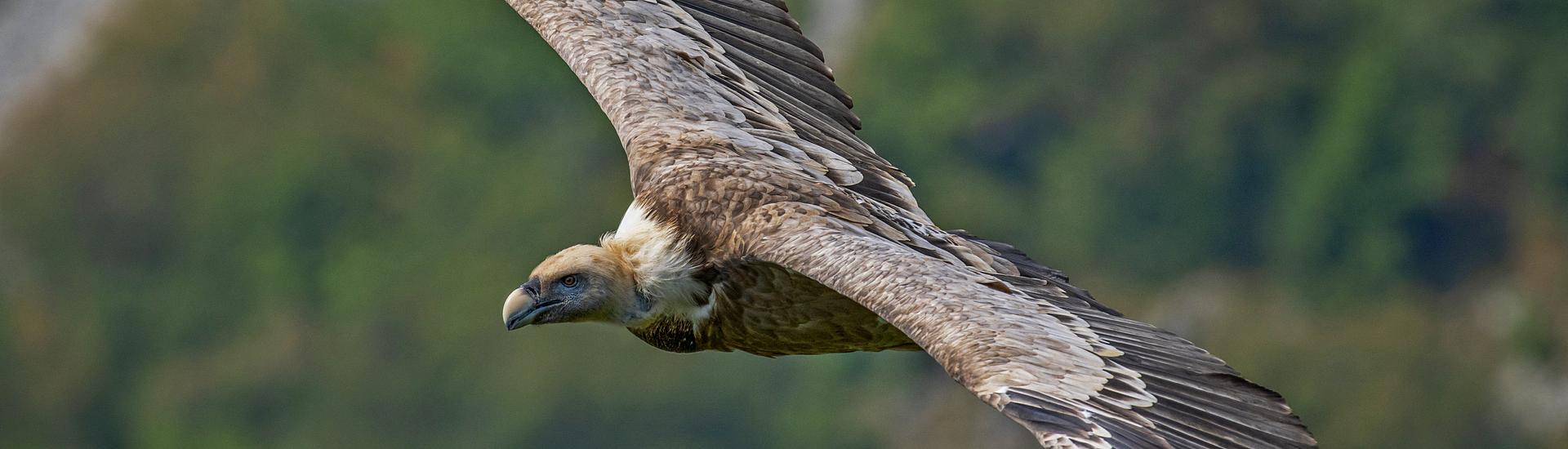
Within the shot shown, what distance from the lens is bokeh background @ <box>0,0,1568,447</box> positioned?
5831 cm

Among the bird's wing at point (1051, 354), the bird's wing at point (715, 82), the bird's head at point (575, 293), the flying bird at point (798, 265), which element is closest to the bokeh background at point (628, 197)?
the bird's wing at point (715, 82)

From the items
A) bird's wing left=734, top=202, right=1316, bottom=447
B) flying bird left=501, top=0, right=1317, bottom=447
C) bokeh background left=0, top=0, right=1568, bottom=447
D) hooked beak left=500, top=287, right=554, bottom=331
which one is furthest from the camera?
bokeh background left=0, top=0, right=1568, bottom=447

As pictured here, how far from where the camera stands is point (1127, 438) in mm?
7555

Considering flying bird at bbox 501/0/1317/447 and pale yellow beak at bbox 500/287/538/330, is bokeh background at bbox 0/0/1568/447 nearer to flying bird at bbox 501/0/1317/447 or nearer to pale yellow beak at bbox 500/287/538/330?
flying bird at bbox 501/0/1317/447

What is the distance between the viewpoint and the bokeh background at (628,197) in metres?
58.3

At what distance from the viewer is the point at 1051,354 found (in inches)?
316

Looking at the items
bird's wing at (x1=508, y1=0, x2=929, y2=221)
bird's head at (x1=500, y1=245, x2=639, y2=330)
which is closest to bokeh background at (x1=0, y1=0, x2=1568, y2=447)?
bird's wing at (x1=508, y1=0, x2=929, y2=221)

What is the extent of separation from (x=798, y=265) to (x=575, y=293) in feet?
3.84

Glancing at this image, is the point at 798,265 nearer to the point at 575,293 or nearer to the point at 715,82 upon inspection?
the point at 575,293

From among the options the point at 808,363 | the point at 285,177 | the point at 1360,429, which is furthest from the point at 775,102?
the point at 285,177

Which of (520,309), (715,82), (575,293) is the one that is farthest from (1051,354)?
(715,82)

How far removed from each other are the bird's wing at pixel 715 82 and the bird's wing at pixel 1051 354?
1044mm

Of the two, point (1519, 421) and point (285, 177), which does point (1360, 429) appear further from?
point (285, 177)

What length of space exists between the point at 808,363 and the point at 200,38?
21.8 metres
